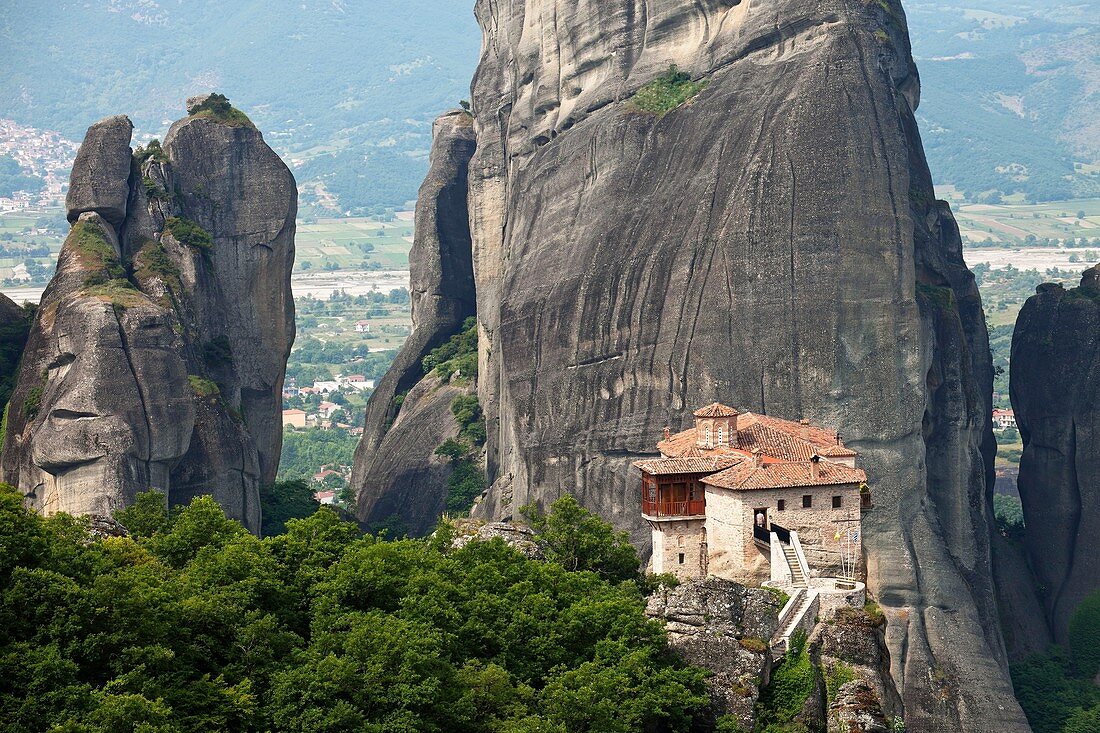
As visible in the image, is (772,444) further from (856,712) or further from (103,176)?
(103,176)

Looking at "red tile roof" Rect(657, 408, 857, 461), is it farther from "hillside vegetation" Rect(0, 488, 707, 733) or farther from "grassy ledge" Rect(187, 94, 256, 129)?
"grassy ledge" Rect(187, 94, 256, 129)

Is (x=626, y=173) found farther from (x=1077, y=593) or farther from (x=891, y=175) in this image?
(x=1077, y=593)

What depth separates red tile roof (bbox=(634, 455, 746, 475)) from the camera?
54469 mm

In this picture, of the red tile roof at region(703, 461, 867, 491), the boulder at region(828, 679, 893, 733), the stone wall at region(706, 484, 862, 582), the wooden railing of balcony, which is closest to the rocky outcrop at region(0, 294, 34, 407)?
the wooden railing of balcony

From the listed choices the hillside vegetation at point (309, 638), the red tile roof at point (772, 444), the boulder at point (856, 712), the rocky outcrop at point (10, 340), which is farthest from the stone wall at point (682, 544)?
the rocky outcrop at point (10, 340)

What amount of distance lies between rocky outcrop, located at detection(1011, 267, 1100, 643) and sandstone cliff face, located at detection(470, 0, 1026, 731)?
5333mm

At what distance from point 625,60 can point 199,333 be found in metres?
24.3

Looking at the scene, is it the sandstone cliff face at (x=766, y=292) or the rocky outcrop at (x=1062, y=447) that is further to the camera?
the rocky outcrop at (x=1062, y=447)

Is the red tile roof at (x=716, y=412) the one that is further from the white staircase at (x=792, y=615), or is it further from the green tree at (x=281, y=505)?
the green tree at (x=281, y=505)

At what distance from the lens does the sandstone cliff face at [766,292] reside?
3219 inches

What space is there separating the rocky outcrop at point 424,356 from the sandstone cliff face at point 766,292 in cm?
1261

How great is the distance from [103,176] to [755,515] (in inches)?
2002

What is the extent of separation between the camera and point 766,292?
3314 inches

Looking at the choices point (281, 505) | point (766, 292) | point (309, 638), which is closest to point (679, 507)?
point (309, 638)
